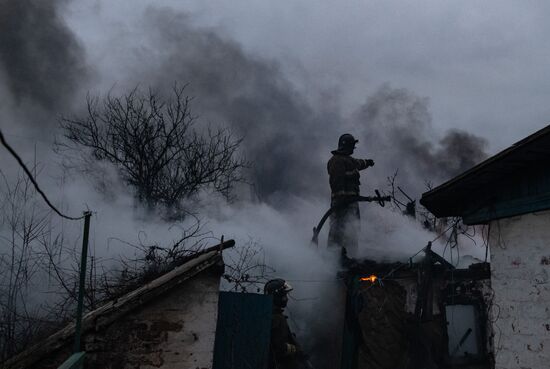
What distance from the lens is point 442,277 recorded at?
11898 mm

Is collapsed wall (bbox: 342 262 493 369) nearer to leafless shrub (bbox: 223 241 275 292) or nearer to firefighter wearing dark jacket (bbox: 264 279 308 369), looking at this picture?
leafless shrub (bbox: 223 241 275 292)

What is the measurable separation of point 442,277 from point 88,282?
329 inches

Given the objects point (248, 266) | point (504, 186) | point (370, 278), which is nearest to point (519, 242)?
point (504, 186)

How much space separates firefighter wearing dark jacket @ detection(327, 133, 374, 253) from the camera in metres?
14.4

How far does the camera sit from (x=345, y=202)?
14531 mm

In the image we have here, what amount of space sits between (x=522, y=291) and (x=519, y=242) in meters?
0.62

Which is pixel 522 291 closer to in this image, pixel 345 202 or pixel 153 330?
pixel 153 330

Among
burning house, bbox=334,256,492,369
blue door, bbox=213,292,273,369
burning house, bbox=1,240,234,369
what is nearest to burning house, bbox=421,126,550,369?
blue door, bbox=213,292,273,369

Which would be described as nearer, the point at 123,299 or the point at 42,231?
the point at 123,299

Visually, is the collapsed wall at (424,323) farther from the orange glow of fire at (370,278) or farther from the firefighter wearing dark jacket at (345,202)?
the firefighter wearing dark jacket at (345,202)

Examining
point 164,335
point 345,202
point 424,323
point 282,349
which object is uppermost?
point 345,202

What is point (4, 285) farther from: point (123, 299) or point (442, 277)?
point (442, 277)

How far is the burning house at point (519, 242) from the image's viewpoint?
227 inches

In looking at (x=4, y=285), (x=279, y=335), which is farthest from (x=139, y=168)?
(x=279, y=335)
